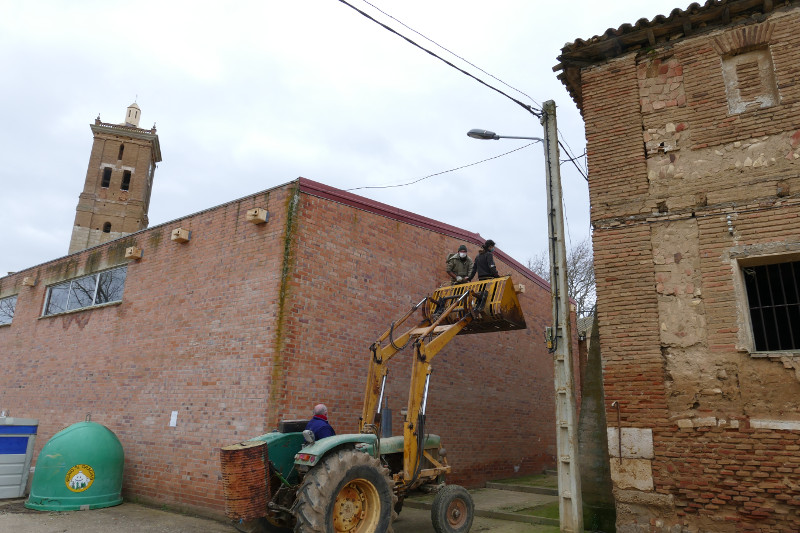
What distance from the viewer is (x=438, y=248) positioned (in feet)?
41.0

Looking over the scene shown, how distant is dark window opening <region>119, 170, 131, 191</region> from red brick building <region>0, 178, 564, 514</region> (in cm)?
2902

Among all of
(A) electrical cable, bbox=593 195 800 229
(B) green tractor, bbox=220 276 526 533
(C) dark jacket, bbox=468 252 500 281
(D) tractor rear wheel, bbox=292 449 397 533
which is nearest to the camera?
(D) tractor rear wheel, bbox=292 449 397 533

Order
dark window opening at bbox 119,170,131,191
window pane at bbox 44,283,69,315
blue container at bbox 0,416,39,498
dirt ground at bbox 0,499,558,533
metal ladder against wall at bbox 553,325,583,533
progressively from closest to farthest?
metal ladder against wall at bbox 553,325,583,533 < dirt ground at bbox 0,499,558,533 < blue container at bbox 0,416,39,498 < window pane at bbox 44,283,69,315 < dark window opening at bbox 119,170,131,191

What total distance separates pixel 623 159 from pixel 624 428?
12.5 ft

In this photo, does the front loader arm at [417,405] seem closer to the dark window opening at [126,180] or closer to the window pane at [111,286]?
the window pane at [111,286]

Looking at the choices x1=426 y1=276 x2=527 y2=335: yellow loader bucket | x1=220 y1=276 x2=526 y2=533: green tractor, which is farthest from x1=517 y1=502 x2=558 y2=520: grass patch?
x1=426 y1=276 x2=527 y2=335: yellow loader bucket

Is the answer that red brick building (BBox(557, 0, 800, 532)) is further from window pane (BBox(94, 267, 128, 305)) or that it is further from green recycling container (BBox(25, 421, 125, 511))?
window pane (BBox(94, 267, 128, 305))

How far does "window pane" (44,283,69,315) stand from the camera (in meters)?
14.8

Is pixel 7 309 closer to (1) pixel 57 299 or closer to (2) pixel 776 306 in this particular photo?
(1) pixel 57 299

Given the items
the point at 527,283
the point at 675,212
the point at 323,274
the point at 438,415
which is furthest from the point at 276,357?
the point at 527,283

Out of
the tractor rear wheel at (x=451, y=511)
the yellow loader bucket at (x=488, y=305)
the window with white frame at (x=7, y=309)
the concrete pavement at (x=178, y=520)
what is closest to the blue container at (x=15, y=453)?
the concrete pavement at (x=178, y=520)

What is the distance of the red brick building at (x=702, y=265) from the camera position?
21.2 feet

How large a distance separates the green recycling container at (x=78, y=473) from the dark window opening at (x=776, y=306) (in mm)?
10797

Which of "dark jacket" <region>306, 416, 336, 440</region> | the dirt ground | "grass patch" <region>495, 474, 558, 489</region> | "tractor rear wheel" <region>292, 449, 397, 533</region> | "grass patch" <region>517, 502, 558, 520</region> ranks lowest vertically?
the dirt ground
